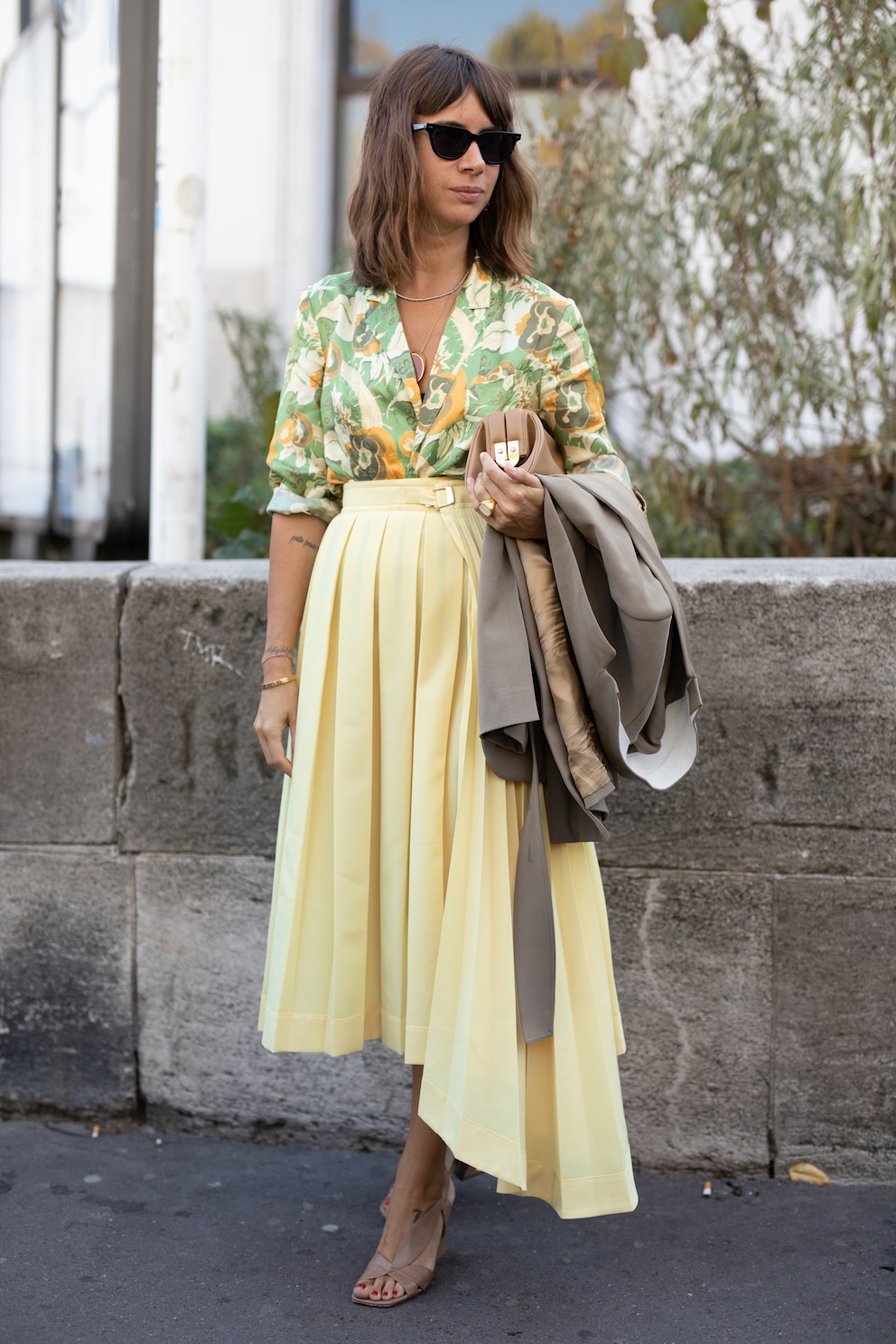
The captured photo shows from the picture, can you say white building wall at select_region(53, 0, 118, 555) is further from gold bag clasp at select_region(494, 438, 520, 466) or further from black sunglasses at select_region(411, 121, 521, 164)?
gold bag clasp at select_region(494, 438, 520, 466)

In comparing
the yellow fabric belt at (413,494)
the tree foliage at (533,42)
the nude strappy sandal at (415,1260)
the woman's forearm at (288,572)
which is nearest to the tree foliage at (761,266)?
the yellow fabric belt at (413,494)

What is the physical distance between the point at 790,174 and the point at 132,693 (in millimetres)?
2574

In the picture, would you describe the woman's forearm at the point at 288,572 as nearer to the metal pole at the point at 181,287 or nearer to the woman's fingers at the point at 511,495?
the woman's fingers at the point at 511,495

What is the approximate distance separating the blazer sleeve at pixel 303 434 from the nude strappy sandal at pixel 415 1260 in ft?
4.68

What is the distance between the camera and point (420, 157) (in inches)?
93.4

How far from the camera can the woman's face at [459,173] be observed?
235cm

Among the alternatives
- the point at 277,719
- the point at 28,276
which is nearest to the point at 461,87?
the point at 277,719

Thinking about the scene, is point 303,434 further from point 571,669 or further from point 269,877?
point 269,877

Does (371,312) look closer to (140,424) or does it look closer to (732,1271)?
(732,1271)

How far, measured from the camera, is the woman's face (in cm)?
235

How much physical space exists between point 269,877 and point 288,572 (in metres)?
0.87

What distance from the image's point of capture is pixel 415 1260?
8.26 ft

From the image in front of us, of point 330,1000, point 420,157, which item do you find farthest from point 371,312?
point 330,1000

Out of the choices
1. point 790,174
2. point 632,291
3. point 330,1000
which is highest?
point 790,174
